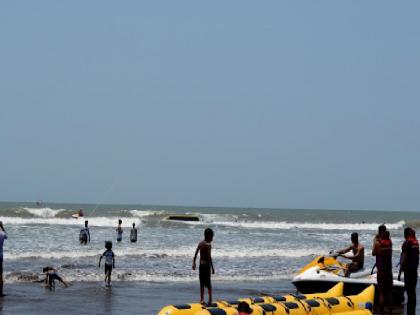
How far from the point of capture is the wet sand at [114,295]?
14.6 meters

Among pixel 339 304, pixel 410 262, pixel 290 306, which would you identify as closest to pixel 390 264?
pixel 410 262

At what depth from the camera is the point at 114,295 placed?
16859 millimetres

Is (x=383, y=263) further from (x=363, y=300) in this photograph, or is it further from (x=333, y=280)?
(x=333, y=280)

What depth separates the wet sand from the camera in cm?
1456

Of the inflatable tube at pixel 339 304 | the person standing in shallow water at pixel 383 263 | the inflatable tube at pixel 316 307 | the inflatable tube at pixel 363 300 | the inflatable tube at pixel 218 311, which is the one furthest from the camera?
the person standing in shallow water at pixel 383 263

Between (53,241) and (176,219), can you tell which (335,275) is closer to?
(53,241)

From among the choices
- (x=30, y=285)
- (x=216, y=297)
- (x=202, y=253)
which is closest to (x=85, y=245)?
(x=30, y=285)

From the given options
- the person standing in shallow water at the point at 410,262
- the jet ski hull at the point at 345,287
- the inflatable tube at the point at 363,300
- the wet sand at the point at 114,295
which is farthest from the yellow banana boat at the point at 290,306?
the wet sand at the point at 114,295

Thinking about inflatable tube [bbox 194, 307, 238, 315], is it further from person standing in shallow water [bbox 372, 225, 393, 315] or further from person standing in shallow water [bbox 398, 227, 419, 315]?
person standing in shallow water [bbox 372, 225, 393, 315]

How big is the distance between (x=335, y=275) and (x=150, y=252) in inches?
578

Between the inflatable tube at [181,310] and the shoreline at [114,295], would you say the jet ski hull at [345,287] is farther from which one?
the inflatable tube at [181,310]

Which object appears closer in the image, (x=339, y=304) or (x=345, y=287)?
(x=339, y=304)

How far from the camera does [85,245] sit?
35156 mm

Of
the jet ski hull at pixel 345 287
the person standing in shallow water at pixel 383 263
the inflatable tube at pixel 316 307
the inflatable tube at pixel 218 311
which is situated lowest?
the jet ski hull at pixel 345 287
